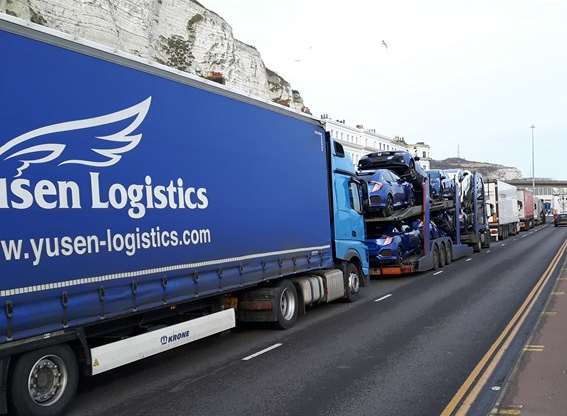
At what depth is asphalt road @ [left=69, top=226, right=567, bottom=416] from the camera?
6.09 meters

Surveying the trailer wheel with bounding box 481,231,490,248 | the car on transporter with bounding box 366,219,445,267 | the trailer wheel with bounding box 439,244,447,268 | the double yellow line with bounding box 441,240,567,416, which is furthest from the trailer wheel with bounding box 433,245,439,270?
the trailer wheel with bounding box 481,231,490,248

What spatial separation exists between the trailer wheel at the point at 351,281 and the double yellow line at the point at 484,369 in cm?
362

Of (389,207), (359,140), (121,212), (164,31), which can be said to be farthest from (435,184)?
(359,140)

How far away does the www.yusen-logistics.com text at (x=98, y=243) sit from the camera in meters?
5.29

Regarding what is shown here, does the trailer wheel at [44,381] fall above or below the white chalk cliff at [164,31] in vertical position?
below

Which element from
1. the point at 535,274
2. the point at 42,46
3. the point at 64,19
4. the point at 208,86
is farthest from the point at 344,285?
the point at 64,19

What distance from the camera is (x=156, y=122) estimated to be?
7211 mm

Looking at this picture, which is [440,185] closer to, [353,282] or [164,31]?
[353,282]

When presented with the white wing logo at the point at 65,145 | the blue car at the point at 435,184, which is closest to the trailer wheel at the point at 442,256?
the blue car at the point at 435,184

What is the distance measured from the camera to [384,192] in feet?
57.7

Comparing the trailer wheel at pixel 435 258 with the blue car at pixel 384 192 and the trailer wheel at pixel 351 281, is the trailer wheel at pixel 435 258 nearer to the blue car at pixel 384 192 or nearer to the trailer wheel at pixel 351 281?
the blue car at pixel 384 192

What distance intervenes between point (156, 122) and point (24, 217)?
2348 mm

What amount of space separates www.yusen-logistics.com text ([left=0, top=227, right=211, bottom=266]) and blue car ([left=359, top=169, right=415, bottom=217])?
10.3 metres

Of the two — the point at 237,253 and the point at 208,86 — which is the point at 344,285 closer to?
the point at 237,253
